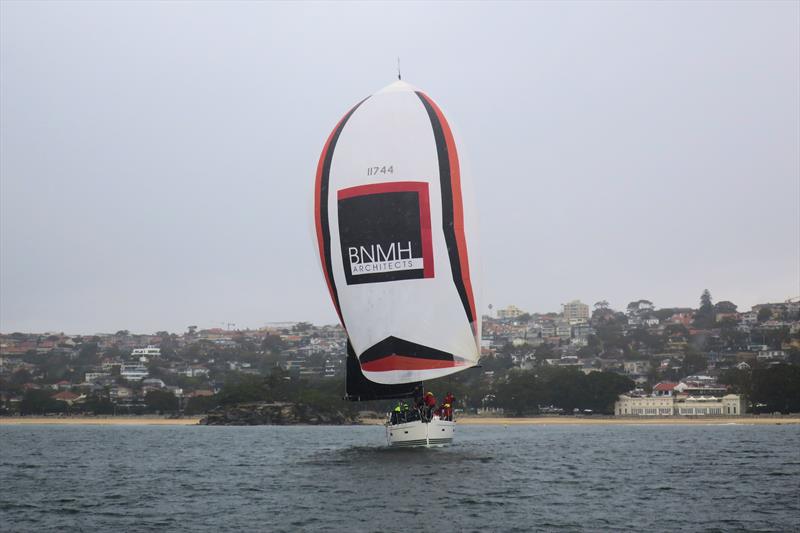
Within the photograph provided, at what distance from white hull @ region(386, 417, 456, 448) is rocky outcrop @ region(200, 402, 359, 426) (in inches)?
2681

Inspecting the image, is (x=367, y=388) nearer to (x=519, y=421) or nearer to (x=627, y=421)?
(x=519, y=421)

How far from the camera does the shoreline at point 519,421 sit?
94500 millimetres

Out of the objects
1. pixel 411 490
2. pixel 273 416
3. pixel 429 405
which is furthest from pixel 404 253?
pixel 273 416

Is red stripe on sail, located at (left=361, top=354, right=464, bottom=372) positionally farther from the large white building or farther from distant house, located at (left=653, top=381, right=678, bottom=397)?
distant house, located at (left=653, top=381, right=678, bottom=397)

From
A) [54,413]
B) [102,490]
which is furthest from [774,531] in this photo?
[54,413]

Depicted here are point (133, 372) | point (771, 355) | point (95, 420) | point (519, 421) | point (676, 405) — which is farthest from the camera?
point (133, 372)

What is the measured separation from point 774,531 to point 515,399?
93.9 metres

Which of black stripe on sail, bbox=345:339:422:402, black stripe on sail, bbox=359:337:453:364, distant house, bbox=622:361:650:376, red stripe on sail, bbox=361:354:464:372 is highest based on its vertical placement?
distant house, bbox=622:361:650:376

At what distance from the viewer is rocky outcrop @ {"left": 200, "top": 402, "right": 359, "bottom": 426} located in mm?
110625

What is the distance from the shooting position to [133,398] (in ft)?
461

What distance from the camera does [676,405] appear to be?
4345 inches

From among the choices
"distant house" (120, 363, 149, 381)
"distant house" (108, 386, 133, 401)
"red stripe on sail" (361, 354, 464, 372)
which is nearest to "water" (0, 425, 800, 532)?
"red stripe on sail" (361, 354, 464, 372)

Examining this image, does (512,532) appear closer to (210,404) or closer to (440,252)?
(440,252)

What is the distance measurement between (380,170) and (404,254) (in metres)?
3.51
